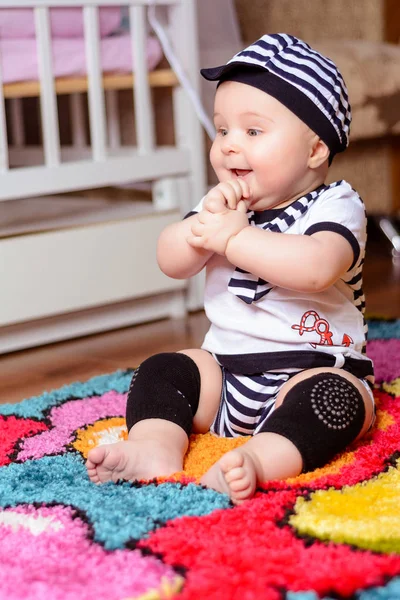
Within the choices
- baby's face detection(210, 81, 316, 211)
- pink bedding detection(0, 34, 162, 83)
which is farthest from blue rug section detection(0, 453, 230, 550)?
pink bedding detection(0, 34, 162, 83)

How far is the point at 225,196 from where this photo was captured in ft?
3.00

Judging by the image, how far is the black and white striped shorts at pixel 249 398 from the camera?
0.97 meters

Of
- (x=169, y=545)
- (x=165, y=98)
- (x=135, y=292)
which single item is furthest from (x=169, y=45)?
(x=169, y=545)

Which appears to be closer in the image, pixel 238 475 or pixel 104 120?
pixel 238 475

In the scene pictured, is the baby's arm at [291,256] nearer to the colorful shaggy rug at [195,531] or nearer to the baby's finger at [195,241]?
the baby's finger at [195,241]

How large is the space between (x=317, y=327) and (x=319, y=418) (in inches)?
5.4

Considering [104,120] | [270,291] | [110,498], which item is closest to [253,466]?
[110,498]

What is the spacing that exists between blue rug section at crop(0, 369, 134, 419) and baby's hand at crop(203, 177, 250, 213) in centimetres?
38

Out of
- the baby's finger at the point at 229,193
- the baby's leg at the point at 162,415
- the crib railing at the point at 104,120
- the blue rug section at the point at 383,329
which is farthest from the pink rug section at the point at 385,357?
the crib railing at the point at 104,120

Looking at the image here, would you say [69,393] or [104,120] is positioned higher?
[104,120]

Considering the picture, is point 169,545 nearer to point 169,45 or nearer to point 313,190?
point 313,190

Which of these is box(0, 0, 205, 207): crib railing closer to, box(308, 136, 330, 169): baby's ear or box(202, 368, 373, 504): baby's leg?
box(308, 136, 330, 169): baby's ear

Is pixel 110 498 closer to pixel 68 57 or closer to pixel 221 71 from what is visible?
pixel 221 71

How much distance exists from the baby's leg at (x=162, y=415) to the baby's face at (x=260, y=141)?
21 cm
